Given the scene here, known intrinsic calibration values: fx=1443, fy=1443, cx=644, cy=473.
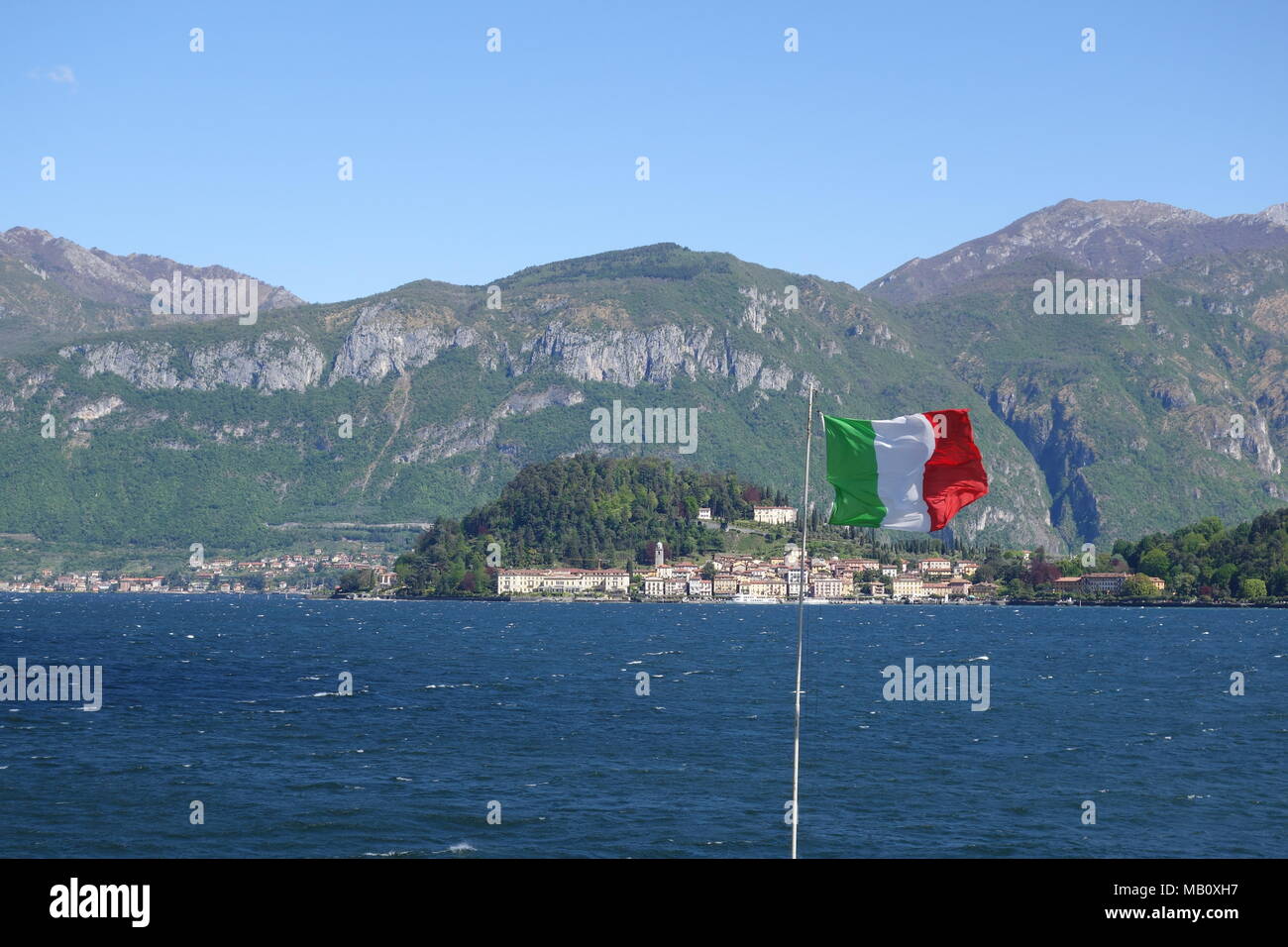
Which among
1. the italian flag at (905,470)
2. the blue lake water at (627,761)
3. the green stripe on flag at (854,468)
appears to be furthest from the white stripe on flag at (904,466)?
the blue lake water at (627,761)

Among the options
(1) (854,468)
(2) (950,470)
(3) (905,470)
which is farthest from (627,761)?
(2) (950,470)

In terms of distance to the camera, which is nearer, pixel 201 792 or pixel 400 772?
pixel 201 792

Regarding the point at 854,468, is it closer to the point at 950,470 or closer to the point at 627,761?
the point at 950,470

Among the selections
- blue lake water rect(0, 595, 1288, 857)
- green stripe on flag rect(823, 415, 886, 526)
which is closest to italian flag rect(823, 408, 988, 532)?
green stripe on flag rect(823, 415, 886, 526)
